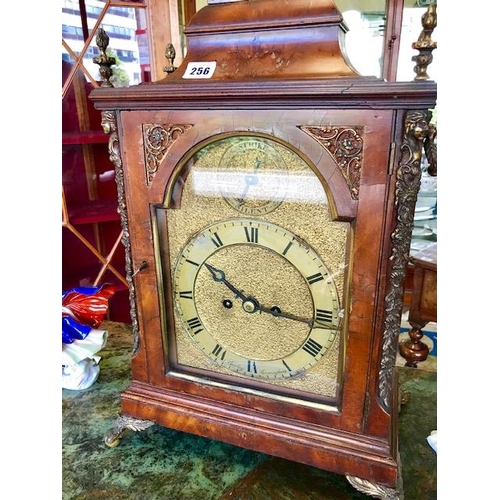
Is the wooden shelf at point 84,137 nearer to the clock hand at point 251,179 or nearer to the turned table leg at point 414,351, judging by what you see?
the clock hand at point 251,179

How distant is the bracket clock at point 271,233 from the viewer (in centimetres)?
57

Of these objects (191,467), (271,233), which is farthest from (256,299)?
(191,467)

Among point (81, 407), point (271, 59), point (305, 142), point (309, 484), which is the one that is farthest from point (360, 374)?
point (81, 407)

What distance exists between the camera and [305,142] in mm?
585

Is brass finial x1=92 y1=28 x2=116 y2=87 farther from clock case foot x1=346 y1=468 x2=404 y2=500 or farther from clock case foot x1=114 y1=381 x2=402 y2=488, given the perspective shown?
clock case foot x1=346 y1=468 x2=404 y2=500

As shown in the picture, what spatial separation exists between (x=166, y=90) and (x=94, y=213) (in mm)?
831

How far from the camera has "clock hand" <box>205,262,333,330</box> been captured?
26.7 inches

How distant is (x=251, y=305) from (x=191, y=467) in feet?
1.05

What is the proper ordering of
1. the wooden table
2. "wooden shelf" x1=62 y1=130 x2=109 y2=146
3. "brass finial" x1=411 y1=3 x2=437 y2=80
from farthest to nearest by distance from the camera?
1. the wooden table
2. "wooden shelf" x1=62 y1=130 x2=109 y2=146
3. "brass finial" x1=411 y1=3 x2=437 y2=80

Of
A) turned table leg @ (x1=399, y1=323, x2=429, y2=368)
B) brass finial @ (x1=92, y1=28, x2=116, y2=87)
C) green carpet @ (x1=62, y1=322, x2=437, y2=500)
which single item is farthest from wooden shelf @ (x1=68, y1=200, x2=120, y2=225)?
turned table leg @ (x1=399, y1=323, x2=429, y2=368)

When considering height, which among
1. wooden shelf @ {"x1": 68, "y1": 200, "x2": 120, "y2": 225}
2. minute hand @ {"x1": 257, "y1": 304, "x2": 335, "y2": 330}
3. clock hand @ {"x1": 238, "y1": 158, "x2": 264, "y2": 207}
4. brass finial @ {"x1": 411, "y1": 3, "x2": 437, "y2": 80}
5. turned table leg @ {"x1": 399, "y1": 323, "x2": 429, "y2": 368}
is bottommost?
turned table leg @ {"x1": 399, "y1": 323, "x2": 429, "y2": 368}

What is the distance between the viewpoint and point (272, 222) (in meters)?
0.65
